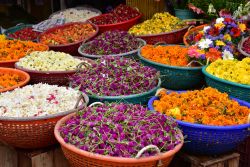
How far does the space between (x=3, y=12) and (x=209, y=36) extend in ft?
14.3

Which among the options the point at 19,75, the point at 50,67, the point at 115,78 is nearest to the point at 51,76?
the point at 50,67

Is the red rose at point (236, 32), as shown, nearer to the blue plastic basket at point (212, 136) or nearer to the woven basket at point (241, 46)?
the woven basket at point (241, 46)

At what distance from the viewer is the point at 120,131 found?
2293 millimetres

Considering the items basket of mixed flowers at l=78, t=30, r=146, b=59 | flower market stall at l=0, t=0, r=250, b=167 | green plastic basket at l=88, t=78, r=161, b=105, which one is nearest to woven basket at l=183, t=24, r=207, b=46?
flower market stall at l=0, t=0, r=250, b=167

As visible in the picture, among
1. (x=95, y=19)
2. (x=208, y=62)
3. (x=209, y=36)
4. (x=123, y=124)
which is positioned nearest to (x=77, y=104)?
(x=123, y=124)

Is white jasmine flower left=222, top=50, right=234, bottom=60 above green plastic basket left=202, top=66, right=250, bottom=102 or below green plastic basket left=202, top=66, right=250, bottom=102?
above

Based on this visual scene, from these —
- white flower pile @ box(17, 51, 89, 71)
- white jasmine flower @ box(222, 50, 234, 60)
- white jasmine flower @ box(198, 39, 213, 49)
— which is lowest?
white flower pile @ box(17, 51, 89, 71)

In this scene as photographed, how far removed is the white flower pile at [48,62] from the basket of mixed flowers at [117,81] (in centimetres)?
34

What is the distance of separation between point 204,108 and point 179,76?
953 millimetres

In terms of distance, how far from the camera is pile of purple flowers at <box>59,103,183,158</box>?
2201mm

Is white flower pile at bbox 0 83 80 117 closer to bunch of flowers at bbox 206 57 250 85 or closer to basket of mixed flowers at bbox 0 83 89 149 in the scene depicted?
basket of mixed flowers at bbox 0 83 89 149

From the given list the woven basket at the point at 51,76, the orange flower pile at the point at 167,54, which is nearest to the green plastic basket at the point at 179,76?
the orange flower pile at the point at 167,54

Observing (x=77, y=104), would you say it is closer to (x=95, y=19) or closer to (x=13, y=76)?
(x=13, y=76)

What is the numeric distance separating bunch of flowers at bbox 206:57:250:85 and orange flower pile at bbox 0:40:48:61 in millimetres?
1857
